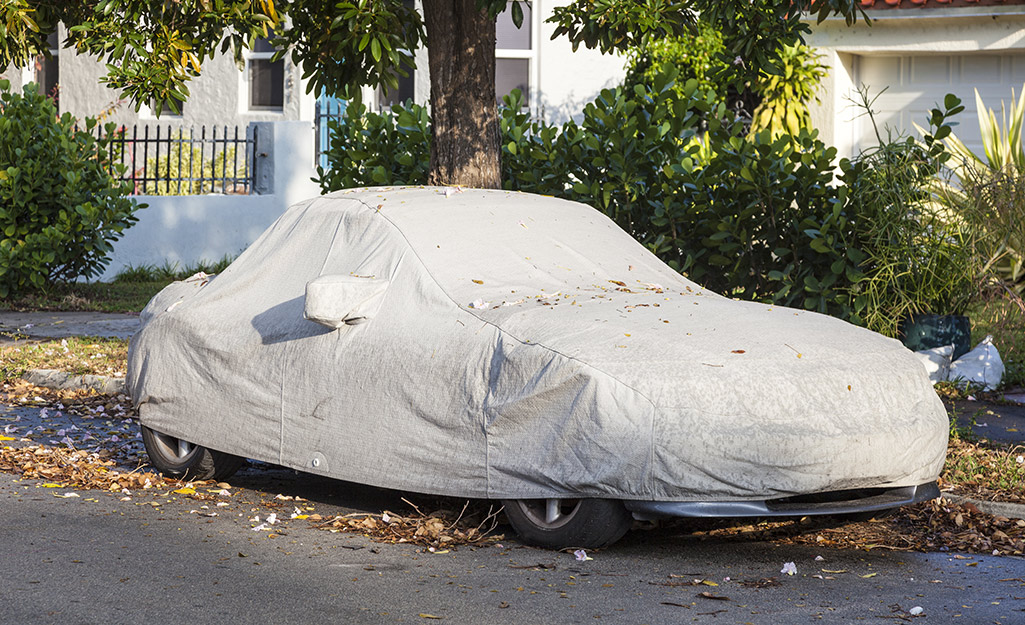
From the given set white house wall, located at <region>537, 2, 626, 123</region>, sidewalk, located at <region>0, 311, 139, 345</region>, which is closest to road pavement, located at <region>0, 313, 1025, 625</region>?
sidewalk, located at <region>0, 311, 139, 345</region>

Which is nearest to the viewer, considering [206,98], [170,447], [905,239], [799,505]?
[799,505]

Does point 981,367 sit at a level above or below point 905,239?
below

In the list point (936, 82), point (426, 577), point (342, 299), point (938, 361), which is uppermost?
point (936, 82)

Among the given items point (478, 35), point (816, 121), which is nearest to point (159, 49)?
point (478, 35)

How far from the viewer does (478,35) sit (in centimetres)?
916

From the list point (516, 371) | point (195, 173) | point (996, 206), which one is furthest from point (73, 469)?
point (195, 173)

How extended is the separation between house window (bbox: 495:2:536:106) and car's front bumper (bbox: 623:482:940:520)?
13.9 metres

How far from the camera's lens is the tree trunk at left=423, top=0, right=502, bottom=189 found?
9.14 m

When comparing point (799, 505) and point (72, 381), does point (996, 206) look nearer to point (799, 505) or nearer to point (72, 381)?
point (799, 505)

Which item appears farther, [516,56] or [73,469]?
[516,56]

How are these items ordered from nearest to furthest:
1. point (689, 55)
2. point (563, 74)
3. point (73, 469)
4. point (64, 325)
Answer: point (73, 469) < point (64, 325) < point (689, 55) < point (563, 74)

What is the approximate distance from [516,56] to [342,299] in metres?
13.6

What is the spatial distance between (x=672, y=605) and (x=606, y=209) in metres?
5.79

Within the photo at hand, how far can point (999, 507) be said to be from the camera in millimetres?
6172
